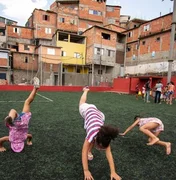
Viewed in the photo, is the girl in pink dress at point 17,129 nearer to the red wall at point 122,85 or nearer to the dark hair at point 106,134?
the dark hair at point 106,134

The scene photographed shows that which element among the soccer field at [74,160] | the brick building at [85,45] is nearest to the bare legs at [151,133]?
the soccer field at [74,160]

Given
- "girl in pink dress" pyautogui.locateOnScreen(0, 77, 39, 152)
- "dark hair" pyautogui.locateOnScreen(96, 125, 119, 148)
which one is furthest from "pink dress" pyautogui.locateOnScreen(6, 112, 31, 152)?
"dark hair" pyautogui.locateOnScreen(96, 125, 119, 148)

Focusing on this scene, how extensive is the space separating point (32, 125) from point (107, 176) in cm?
320

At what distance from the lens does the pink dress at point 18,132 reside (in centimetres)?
305

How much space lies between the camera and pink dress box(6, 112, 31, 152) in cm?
305

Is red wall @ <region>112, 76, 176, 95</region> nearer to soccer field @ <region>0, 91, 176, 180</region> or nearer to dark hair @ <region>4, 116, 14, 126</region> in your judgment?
soccer field @ <region>0, 91, 176, 180</region>

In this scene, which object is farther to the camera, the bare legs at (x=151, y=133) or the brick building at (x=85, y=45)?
the brick building at (x=85, y=45)

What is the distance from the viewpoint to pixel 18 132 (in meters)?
3.13

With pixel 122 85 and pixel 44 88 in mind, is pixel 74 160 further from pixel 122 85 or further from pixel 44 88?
pixel 122 85

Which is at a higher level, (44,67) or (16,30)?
(16,30)

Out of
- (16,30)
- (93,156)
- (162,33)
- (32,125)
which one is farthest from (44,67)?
(93,156)

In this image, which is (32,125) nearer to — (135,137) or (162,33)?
(135,137)

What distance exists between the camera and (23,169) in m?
2.66

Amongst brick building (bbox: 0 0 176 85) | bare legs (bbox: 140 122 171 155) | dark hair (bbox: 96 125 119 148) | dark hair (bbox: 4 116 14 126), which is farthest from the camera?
brick building (bbox: 0 0 176 85)
